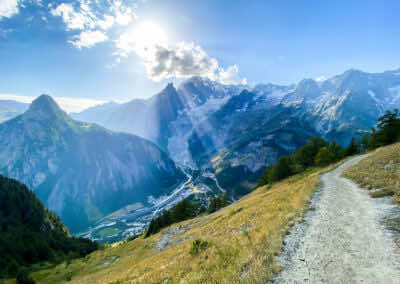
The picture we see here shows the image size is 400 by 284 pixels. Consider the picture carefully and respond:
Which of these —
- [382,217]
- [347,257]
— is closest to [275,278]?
[347,257]

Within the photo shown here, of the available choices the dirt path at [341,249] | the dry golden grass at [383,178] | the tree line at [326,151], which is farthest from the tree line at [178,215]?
the dirt path at [341,249]

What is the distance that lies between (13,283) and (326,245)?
59.9 metres

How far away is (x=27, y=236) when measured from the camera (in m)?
85.8

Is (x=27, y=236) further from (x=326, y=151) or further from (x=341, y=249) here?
(x=326, y=151)

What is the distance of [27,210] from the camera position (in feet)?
373

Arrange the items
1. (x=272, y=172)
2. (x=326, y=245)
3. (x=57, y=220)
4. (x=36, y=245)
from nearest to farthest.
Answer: (x=326, y=245)
(x=272, y=172)
(x=36, y=245)
(x=57, y=220)

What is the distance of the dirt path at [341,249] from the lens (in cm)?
776

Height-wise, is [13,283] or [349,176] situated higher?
[349,176]

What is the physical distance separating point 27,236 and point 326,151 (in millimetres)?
131062

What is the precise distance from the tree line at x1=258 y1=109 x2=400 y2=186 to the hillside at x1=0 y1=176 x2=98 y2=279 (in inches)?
3517

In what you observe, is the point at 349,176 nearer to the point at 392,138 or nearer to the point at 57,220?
the point at 392,138

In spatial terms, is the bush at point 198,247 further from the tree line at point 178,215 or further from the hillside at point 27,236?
the hillside at point 27,236

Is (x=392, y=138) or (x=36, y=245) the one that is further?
(x=36, y=245)

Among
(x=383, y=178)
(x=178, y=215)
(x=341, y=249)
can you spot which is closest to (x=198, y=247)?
(x=341, y=249)
